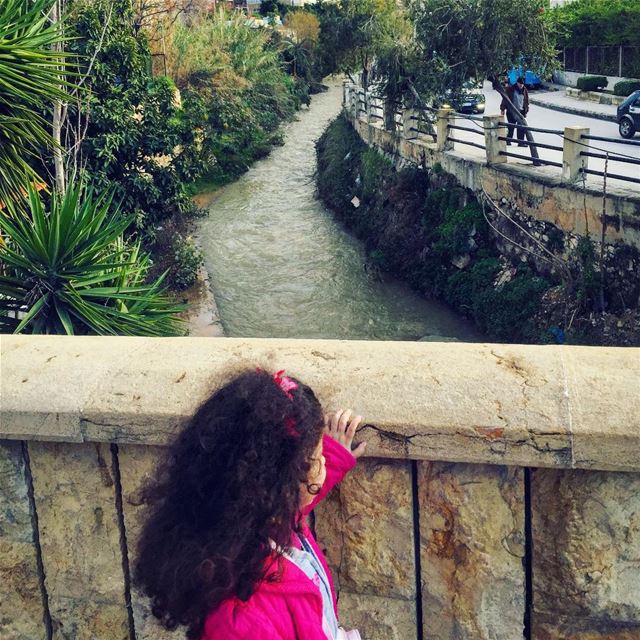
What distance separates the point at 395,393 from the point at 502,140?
13.9 m

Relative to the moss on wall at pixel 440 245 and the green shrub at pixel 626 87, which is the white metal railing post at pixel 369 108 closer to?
the moss on wall at pixel 440 245

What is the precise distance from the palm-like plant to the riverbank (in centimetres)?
793

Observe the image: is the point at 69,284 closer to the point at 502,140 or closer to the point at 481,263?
the point at 481,263

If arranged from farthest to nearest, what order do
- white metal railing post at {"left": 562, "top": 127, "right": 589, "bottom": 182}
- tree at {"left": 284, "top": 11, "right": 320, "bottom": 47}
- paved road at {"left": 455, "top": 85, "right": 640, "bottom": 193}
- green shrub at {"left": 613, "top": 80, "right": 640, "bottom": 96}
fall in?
1. tree at {"left": 284, "top": 11, "right": 320, "bottom": 47}
2. green shrub at {"left": 613, "top": 80, "right": 640, "bottom": 96}
3. paved road at {"left": 455, "top": 85, "right": 640, "bottom": 193}
4. white metal railing post at {"left": 562, "top": 127, "right": 589, "bottom": 182}

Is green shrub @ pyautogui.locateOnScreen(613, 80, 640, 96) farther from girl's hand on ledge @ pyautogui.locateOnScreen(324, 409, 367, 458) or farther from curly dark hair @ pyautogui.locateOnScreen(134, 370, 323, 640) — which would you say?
curly dark hair @ pyautogui.locateOnScreen(134, 370, 323, 640)

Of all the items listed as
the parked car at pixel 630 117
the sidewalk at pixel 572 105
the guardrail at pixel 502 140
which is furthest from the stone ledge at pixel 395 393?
the sidewalk at pixel 572 105

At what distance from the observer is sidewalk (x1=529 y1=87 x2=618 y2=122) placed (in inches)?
982

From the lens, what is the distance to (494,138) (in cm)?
1521

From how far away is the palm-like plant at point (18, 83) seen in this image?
7.88m

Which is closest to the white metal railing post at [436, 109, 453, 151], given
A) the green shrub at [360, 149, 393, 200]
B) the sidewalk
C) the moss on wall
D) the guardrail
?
the guardrail

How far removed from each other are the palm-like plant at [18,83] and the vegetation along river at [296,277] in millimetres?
8432

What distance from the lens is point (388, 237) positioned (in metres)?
19.1

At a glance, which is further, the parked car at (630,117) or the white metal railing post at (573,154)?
the parked car at (630,117)

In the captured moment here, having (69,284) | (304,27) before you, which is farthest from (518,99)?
(304,27)
